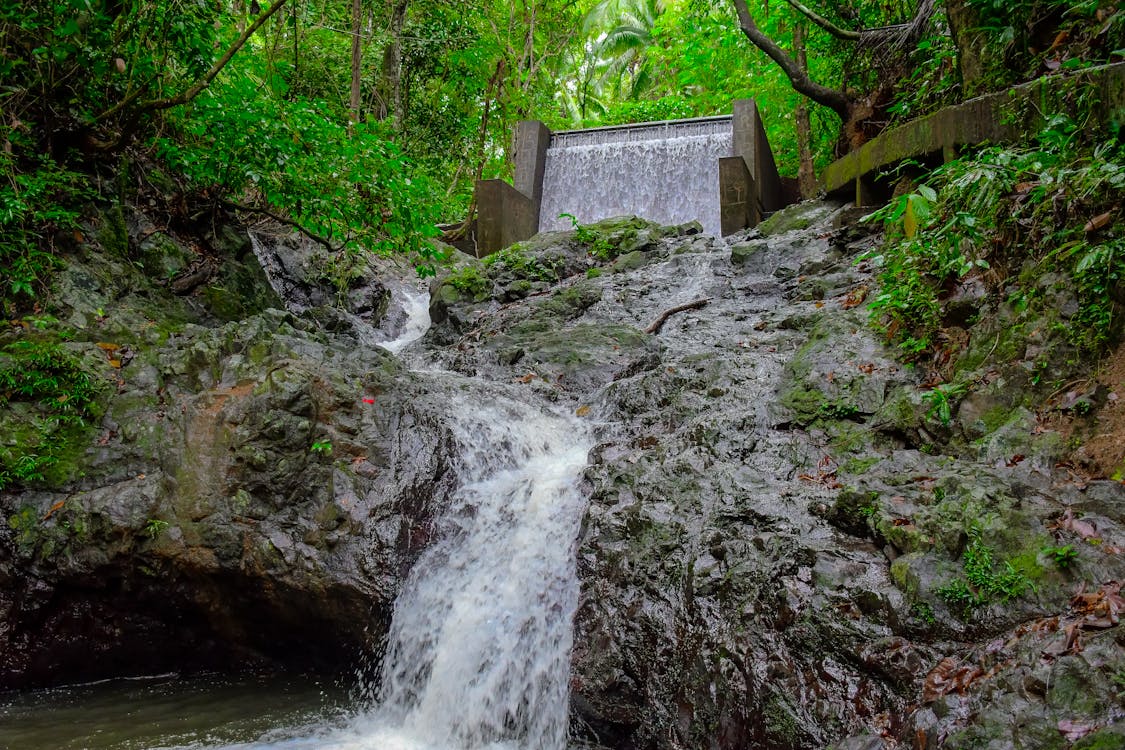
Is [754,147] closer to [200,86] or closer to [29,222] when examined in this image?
[200,86]

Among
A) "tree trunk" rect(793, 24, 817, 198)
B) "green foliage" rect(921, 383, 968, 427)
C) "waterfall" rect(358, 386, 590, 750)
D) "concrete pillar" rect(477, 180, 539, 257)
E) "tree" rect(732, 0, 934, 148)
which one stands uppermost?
"tree trunk" rect(793, 24, 817, 198)

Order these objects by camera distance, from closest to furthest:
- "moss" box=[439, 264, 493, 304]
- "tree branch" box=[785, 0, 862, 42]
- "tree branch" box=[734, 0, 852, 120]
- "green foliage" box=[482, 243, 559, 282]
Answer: "tree branch" box=[785, 0, 862, 42], "tree branch" box=[734, 0, 852, 120], "moss" box=[439, 264, 493, 304], "green foliage" box=[482, 243, 559, 282]

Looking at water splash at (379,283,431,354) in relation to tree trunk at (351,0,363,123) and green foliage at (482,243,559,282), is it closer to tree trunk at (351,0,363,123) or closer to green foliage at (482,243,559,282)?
green foliage at (482,243,559,282)

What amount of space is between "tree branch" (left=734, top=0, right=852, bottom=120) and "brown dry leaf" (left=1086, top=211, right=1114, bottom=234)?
21.3ft

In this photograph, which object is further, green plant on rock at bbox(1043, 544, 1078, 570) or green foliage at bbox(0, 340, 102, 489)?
green foliage at bbox(0, 340, 102, 489)

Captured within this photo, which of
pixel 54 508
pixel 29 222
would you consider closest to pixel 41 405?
pixel 54 508

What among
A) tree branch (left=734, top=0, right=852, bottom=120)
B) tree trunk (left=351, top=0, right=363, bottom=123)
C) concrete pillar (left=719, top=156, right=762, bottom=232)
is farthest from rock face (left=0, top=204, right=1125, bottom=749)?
concrete pillar (left=719, top=156, right=762, bottom=232)

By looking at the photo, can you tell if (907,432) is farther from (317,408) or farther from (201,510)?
(201,510)

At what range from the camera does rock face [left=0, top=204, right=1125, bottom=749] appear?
318 cm

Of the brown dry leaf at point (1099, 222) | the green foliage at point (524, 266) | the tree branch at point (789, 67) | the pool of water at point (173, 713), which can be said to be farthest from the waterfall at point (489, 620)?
the tree branch at point (789, 67)

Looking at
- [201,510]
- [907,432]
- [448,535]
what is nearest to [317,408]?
[201,510]

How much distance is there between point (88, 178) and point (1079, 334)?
8.12 meters

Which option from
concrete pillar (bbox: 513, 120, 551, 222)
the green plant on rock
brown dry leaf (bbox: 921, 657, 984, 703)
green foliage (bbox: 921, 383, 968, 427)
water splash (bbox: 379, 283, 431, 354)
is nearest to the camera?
brown dry leaf (bbox: 921, 657, 984, 703)

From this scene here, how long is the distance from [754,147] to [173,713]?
12.9 m
